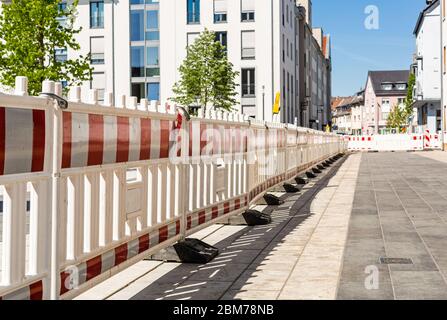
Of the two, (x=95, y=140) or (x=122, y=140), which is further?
(x=122, y=140)

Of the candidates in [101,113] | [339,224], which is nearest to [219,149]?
[339,224]

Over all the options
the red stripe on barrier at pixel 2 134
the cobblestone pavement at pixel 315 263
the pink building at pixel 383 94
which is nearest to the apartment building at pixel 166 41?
the cobblestone pavement at pixel 315 263

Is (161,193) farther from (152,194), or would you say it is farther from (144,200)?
(144,200)

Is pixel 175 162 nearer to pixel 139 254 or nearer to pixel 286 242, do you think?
pixel 139 254

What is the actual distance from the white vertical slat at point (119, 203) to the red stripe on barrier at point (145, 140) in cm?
45

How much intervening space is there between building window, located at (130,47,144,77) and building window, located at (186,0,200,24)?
461cm

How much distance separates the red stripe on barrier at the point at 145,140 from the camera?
529 centimetres

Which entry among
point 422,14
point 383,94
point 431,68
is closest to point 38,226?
point 431,68

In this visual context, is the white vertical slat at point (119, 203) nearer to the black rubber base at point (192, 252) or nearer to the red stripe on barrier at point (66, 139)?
the red stripe on barrier at point (66, 139)

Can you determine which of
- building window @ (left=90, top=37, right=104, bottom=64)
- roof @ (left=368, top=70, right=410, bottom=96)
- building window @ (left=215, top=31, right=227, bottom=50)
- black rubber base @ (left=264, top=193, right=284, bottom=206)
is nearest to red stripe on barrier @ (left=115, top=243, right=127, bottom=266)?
black rubber base @ (left=264, top=193, right=284, bottom=206)

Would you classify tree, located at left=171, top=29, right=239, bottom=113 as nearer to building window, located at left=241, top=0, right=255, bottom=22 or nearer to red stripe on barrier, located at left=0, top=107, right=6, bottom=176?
building window, located at left=241, top=0, right=255, bottom=22

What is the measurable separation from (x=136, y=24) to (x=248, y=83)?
1016 centimetres

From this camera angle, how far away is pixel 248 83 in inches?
1940

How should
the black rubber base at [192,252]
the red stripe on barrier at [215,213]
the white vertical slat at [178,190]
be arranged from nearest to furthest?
the black rubber base at [192,252] → the white vertical slat at [178,190] → the red stripe on barrier at [215,213]
